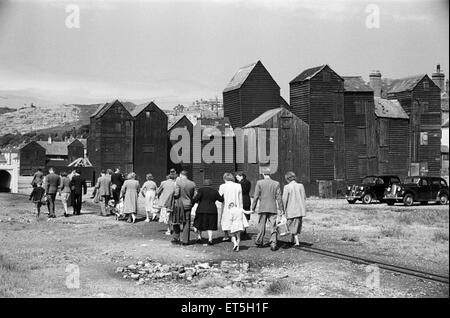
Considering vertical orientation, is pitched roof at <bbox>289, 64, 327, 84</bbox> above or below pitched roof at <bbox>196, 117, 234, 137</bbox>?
above

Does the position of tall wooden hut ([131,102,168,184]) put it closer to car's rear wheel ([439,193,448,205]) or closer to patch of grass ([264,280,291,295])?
car's rear wheel ([439,193,448,205])

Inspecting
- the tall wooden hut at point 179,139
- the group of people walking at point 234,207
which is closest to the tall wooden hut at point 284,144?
the tall wooden hut at point 179,139

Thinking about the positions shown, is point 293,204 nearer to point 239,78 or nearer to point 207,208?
point 207,208

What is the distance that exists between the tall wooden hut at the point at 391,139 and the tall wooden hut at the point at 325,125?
491 cm

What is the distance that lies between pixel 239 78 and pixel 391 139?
15.9 metres

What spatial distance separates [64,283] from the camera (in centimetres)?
948

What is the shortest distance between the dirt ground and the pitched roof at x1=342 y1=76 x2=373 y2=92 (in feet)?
92.5

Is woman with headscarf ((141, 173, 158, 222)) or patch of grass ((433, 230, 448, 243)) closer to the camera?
patch of grass ((433, 230, 448, 243))

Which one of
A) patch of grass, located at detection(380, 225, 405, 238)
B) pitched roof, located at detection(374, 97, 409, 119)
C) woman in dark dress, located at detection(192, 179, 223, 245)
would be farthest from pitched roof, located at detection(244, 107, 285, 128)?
woman in dark dress, located at detection(192, 179, 223, 245)

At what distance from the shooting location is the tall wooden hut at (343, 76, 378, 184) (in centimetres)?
4719

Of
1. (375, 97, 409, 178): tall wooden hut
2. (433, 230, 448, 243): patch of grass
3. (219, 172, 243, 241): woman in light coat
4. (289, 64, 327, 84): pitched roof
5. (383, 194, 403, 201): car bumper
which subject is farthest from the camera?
(375, 97, 409, 178): tall wooden hut
